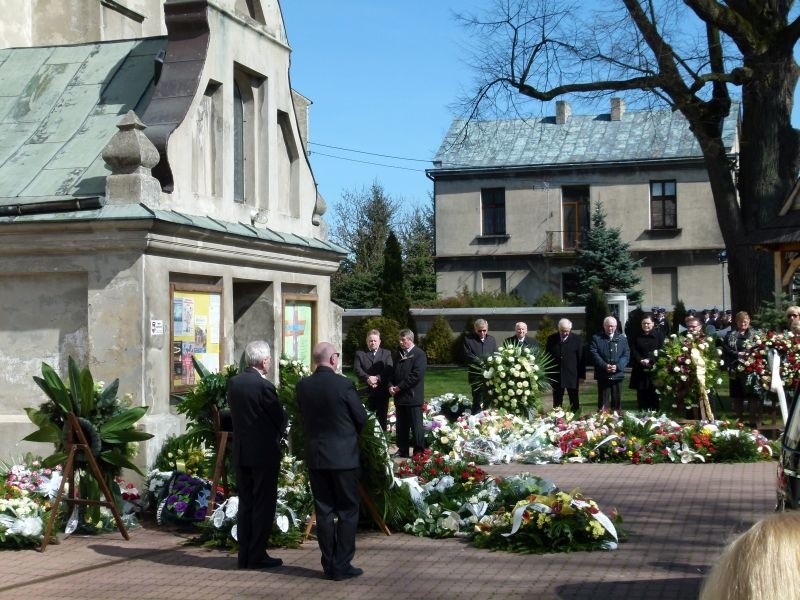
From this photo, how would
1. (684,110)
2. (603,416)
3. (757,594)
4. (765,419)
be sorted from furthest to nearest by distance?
(684,110) < (765,419) < (603,416) < (757,594)

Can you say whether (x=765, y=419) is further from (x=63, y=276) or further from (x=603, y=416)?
(x=63, y=276)

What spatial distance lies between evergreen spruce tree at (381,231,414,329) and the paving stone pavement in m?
25.6

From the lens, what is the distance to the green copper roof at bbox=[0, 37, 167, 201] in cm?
1301

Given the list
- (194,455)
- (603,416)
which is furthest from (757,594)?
(603,416)

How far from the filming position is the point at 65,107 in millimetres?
14383

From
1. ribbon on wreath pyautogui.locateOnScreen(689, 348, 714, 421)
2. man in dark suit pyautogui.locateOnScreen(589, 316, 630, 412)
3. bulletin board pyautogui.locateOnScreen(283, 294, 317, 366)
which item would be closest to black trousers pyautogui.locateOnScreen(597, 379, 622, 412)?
man in dark suit pyautogui.locateOnScreen(589, 316, 630, 412)

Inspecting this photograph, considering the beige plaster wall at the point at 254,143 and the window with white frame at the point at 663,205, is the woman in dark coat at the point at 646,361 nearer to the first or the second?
the beige plaster wall at the point at 254,143

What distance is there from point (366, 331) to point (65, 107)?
22.4 m

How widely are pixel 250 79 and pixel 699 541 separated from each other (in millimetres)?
8592

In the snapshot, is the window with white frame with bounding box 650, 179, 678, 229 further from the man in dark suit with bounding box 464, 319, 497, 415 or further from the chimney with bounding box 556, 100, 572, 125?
the man in dark suit with bounding box 464, 319, 497, 415

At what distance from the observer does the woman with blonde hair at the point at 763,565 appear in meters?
2.04

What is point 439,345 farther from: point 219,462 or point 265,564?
point 265,564

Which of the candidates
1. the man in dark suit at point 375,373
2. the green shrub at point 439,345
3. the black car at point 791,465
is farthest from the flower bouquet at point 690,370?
the green shrub at point 439,345

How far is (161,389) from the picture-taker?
1217 cm
